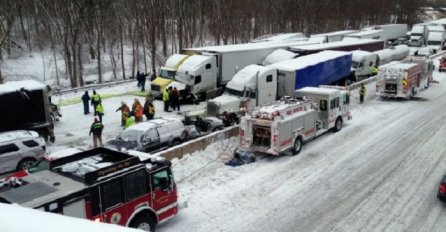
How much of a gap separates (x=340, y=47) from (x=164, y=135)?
999 inches

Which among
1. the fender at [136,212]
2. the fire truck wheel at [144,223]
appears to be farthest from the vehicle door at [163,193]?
the fire truck wheel at [144,223]

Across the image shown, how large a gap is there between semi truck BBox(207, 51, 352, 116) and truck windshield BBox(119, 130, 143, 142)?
22.6ft

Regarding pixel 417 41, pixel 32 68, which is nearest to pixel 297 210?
pixel 32 68

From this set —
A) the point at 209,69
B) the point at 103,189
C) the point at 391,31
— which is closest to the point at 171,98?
the point at 209,69

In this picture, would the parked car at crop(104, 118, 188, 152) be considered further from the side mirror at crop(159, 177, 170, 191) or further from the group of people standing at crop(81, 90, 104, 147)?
the side mirror at crop(159, 177, 170, 191)

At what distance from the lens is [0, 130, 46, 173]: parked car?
58.5 ft

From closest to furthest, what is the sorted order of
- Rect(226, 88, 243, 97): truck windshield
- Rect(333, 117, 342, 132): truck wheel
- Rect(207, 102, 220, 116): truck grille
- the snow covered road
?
1. the snow covered road
2. Rect(333, 117, 342, 132): truck wheel
3. Rect(207, 102, 220, 116): truck grille
4. Rect(226, 88, 243, 97): truck windshield

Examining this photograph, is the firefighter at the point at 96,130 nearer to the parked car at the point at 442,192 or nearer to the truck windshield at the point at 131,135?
the truck windshield at the point at 131,135

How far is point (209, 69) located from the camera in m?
30.9

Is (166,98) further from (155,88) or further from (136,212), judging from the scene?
(136,212)

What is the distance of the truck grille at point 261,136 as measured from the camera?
19703 mm

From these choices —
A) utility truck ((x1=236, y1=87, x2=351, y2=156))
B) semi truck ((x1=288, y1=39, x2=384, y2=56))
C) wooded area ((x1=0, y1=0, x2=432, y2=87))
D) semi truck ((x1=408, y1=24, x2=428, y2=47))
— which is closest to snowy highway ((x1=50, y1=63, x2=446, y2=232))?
utility truck ((x1=236, y1=87, x2=351, y2=156))

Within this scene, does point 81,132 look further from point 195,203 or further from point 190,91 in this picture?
point 195,203

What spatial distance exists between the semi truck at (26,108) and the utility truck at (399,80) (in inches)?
867
